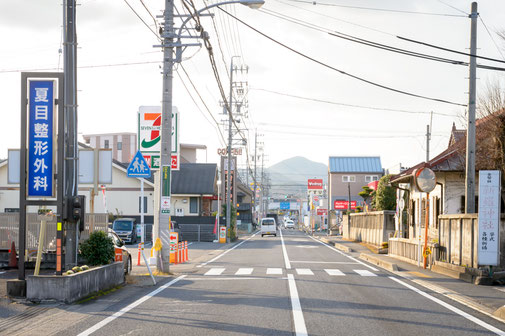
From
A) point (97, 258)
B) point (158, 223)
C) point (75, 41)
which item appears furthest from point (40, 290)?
point (158, 223)

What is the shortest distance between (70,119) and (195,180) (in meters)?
45.5

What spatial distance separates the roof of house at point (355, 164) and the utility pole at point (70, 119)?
85.0m

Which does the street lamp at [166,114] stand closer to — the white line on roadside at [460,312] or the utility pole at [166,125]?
the utility pole at [166,125]

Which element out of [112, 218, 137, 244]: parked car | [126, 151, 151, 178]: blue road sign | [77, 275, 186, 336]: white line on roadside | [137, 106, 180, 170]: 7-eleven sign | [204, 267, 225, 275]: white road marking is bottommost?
[112, 218, 137, 244]: parked car

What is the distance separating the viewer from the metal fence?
18141 mm

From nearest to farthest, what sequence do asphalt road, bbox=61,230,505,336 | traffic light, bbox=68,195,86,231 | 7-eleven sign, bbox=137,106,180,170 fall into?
asphalt road, bbox=61,230,505,336 → traffic light, bbox=68,195,86,231 → 7-eleven sign, bbox=137,106,180,170

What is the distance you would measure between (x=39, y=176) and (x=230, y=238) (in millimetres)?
35526

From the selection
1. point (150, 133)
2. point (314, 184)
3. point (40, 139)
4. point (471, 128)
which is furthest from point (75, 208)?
point (314, 184)

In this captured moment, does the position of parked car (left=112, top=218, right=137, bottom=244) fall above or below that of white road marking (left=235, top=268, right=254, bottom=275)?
below

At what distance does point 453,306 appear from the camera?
1230 cm

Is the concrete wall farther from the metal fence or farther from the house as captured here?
the house

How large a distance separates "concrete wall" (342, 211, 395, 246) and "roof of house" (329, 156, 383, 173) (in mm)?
42760

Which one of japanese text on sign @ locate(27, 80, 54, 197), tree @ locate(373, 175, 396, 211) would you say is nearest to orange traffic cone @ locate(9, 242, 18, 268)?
japanese text on sign @ locate(27, 80, 54, 197)

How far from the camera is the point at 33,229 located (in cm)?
2048
